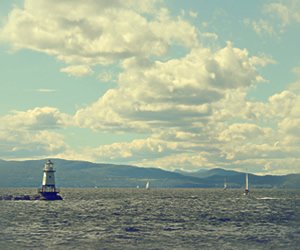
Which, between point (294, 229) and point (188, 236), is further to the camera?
point (294, 229)

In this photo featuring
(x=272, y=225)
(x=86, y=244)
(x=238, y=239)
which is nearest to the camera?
(x=86, y=244)

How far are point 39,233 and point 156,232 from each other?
2303 cm

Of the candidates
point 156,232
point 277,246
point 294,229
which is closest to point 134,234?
point 156,232

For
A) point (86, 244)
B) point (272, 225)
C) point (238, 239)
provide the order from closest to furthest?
point (86, 244) → point (238, 239) → point (272, 225)

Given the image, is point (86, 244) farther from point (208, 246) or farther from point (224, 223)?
point (224, 223)

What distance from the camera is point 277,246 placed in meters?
74.0

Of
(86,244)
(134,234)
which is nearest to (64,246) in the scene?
(86,244)

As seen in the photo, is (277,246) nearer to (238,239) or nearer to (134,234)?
(238,239)

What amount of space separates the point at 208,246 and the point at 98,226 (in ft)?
114

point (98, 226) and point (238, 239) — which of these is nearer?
point (238, 239)

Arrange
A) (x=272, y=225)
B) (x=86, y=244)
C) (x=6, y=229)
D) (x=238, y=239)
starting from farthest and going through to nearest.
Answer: (x=272, y=225)
(x=6, y=229)
(x=238, y=239)
(x=86, y=244)

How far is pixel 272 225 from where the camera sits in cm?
10600

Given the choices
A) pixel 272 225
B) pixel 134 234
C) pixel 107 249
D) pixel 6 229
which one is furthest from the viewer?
pixel 272 225

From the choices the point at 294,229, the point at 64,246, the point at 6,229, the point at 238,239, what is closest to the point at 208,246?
the point at 238,239
